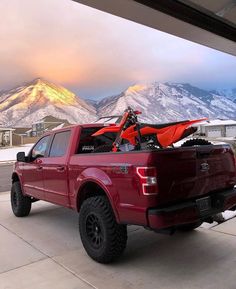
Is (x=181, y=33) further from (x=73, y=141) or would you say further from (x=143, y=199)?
(x=143, y=199)

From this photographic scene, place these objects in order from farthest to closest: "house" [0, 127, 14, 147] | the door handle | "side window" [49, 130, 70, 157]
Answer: "house" [0, 127, 14, 147] → "side window" [49, 130, 70, 157] → the door handle

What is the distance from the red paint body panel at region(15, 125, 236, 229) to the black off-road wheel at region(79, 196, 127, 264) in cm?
22

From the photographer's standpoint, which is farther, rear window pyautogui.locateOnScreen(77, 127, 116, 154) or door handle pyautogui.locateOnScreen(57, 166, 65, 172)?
rear window pyautogui.locateOnScreen(77, 127, 116, 154)

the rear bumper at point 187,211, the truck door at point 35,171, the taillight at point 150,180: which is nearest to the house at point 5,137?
the truck door at point 35,171

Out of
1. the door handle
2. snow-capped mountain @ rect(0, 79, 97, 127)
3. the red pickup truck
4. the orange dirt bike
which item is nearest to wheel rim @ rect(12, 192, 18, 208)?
the red pickup truck

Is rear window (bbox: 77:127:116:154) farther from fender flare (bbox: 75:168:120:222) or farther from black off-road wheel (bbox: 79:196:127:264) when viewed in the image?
black off-road wheel (bbox: 79:196:127:264)

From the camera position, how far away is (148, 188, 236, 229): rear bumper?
4.23 metres

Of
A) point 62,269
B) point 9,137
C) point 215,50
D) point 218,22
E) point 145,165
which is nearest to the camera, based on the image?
point 145,165

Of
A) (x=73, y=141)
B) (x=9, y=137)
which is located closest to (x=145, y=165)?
(x=73, y=141)

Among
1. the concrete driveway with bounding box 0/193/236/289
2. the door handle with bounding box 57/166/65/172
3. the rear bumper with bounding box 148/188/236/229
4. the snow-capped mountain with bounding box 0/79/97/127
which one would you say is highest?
the snow-capped mountain with bounding box 0/79/97/127

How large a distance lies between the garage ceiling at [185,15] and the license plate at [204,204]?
2.83 metres

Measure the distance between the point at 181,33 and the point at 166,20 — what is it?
80cm

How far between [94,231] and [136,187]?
1140 mm

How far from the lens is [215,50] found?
27.7 feet
